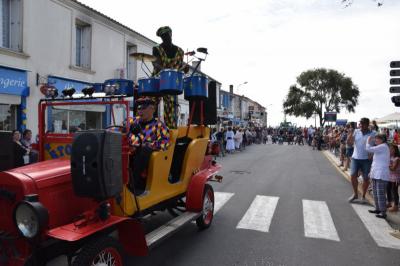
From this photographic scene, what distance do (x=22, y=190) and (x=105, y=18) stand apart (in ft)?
48.7

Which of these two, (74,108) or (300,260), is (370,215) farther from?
(74,108)

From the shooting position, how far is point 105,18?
16.6 m

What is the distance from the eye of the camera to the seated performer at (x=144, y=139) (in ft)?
14.8

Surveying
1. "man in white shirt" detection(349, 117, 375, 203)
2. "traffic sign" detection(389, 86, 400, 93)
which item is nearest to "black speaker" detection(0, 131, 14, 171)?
"man in white shirt" detection(349, 117, 375, 203)

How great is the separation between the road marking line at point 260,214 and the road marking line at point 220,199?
624 mm

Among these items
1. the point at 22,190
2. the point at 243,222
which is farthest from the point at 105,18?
the point at 22,190

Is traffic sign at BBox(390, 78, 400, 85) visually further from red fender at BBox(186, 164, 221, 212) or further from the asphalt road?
red fender at BBox(186, 164, 221, 212)

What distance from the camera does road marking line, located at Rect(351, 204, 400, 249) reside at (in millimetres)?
5515

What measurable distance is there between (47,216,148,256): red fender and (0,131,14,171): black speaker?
1.34 meters

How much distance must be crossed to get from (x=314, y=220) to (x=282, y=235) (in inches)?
48.9

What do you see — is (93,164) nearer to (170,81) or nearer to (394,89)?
(170,81)

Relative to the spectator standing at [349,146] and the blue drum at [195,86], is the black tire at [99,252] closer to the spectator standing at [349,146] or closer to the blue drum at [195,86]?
the blue drum at [195,86]

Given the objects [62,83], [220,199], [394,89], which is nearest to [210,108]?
[220,199]

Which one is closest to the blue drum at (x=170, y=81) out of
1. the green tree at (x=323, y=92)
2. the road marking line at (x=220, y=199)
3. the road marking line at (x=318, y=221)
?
the road marking line at (x=318, y=221)
